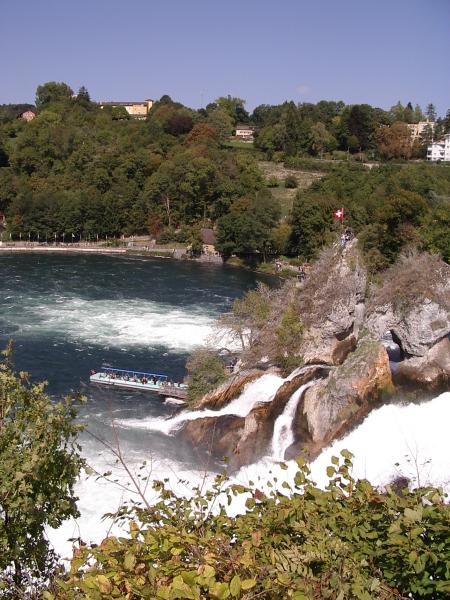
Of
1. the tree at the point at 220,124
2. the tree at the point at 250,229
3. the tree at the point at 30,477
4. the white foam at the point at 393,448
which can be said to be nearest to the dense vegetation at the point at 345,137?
the tree at the point at 220,124

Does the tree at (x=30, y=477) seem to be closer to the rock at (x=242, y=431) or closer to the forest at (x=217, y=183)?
the rock at (x=242, y=431)

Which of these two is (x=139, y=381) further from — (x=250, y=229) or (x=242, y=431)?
(x=250, y=229)

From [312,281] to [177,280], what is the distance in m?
25.9

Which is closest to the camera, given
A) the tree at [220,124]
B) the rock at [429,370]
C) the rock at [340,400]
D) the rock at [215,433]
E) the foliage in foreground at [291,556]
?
the foliage in foreground at [291,556]

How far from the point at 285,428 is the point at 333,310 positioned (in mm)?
5127

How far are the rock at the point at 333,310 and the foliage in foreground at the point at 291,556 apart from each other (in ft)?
52.3

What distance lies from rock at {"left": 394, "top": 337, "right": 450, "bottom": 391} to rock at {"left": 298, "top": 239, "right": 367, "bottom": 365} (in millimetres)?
2531

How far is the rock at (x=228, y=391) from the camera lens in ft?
71.8

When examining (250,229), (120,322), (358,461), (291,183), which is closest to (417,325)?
(358,461)

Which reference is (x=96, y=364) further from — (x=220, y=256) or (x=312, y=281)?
(x=220, y=256)

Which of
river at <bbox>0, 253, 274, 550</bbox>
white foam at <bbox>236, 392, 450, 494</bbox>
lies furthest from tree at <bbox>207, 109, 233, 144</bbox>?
white foam at <bbox>236, 392, 450, 494</bbox>

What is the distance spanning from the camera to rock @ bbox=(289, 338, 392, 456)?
18.7m

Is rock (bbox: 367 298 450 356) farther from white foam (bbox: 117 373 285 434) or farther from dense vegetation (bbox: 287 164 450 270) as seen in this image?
dense vegetation (bbox: 287 164 450 270)

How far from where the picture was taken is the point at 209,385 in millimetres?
23328
